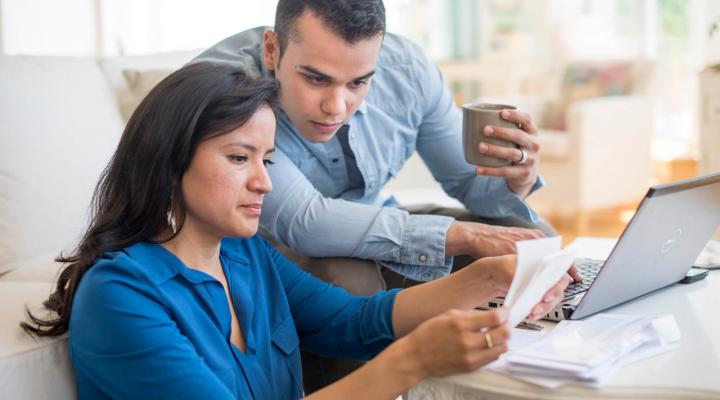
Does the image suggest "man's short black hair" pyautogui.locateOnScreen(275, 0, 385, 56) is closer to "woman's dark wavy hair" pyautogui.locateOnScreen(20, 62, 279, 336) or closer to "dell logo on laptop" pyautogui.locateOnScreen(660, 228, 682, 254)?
"woman's dark wavy hair" pyautogui.locateOnScreen(20, 62, 279, 336)

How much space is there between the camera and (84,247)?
134 centimetres

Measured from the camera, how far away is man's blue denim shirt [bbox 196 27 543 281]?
6.05 feet

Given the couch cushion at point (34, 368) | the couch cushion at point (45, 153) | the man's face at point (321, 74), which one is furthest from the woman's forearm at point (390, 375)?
the couch cushion at point (45, 153)

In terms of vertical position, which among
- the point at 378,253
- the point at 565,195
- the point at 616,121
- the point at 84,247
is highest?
the point at 84,247

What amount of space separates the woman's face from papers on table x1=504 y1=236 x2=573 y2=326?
42cm

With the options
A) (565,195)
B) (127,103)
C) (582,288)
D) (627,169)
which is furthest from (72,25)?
(582,288)

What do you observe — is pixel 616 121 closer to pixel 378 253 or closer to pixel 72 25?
pixel 72 25

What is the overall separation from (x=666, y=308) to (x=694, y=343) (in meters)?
0.17

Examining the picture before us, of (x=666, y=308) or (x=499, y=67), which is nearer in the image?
(x=666, y=308)

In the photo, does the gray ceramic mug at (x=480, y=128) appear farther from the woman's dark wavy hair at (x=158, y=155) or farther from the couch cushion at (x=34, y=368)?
the couch cushion at (x=34, y=368)

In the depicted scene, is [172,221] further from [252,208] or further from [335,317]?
[335,317]

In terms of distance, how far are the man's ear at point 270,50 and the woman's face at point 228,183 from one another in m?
0.51

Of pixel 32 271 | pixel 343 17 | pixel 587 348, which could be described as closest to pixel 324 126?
pixel 343 17

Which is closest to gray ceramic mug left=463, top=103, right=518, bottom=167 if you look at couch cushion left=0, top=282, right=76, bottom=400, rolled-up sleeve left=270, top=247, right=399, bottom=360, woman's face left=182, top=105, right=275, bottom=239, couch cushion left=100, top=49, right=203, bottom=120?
rolled-up sleeve left=270, top=247, right=399, bottom=360
